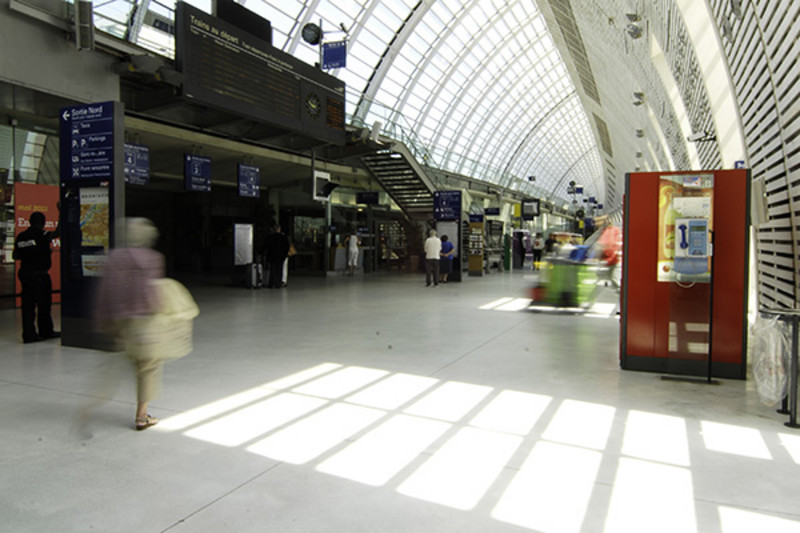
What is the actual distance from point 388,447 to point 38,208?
1153cm

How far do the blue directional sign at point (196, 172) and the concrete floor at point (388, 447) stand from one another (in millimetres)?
8800

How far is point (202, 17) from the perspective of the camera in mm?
10188

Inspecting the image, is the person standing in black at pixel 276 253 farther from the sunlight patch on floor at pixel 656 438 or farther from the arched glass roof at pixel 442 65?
the sunlight patch on floor at pixel 656 438

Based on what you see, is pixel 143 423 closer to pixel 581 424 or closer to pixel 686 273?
pixel 581 424

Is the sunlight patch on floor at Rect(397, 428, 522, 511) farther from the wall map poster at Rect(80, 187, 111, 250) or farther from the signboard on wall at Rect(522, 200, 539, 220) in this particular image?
the signboard on wall at Rect(522, 200, 539, 220)

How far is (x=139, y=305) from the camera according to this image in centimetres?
389

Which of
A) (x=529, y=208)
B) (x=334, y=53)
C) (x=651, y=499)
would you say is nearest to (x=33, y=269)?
(x=651, y=499)

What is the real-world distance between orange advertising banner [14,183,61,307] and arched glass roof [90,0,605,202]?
13.4ft

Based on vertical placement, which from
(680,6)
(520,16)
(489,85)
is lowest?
(680,6)

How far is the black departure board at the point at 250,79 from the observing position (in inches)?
396

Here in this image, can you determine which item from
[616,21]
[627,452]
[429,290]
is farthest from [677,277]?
[616,21]

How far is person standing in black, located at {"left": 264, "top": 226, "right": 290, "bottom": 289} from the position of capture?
53.7 feet

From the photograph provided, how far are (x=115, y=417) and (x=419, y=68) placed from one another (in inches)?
1112

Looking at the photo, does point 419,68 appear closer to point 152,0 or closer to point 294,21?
point 294,21
